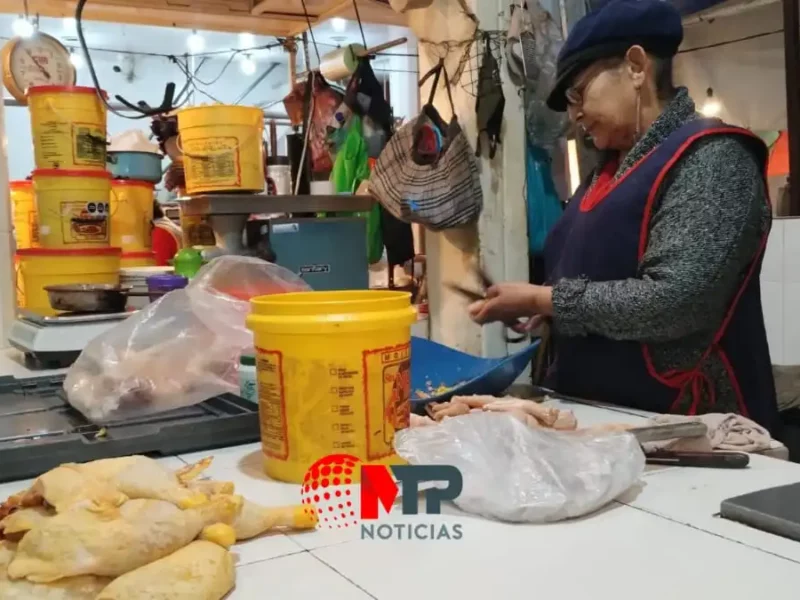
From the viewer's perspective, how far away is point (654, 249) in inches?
52.4

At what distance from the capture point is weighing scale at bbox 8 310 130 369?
1627 millimetres

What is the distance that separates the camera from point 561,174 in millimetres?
2166

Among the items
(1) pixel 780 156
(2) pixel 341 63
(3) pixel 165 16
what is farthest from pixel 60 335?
(1) pixel 780 156

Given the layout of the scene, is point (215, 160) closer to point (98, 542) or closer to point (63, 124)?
point (63, 124)

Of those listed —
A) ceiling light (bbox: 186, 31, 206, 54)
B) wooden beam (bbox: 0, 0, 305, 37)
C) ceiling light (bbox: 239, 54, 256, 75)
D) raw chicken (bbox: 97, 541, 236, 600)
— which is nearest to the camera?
raw chicken (bbox: 97, 541, 236, 600)

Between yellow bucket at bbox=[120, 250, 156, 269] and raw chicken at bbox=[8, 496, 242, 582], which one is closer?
raw chicken at bbox=[8, 496, 242, 582]

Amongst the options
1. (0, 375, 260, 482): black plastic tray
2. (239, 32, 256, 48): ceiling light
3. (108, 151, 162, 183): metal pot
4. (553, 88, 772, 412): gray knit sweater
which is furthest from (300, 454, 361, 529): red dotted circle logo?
(239, 32, 256, 48): ceiling light

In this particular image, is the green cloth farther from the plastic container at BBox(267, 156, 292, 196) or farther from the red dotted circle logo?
the red dotted circle logo

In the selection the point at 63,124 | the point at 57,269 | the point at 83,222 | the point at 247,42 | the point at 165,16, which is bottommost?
the point at 57,269

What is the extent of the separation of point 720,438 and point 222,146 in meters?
1.41

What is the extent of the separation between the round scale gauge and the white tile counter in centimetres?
196

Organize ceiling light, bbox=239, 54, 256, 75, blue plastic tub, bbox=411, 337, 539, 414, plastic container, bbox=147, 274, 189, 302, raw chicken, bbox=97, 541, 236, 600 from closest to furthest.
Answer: raw chicken, bbox=97, 541, 236, 600 → blue plastic tub, bbox=411, 337, 539, 414 → plastic container, bbox=147, 274, 189, 302 → ceiling light, bbox=239, 54, 256, 75

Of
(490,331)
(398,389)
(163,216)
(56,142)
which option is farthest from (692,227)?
(163,216)

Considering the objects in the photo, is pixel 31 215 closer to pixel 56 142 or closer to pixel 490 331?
pixel 56 142
